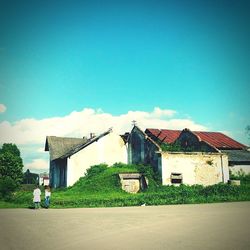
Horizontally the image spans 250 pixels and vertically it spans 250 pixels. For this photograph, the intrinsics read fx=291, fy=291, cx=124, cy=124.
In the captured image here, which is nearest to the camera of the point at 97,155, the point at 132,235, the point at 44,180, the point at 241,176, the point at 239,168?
the point at 132,235

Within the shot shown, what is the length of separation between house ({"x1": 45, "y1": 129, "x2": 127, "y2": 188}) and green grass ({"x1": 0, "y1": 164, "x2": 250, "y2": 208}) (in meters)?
3.39

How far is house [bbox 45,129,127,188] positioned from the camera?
113ft

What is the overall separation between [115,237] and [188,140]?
28.7 meters

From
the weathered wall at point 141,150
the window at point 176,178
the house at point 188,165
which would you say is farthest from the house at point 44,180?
the window at point 176,178

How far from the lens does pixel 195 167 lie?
Result: 2884cm

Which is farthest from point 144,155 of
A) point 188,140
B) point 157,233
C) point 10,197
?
point 157,233

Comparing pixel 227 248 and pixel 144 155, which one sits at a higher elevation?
pixel 144 155

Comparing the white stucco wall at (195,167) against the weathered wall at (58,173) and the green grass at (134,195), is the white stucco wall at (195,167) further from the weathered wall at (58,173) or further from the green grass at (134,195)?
the weathered wall at (58,173)

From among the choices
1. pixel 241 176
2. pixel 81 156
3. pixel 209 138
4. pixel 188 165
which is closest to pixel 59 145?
pixel 81 156

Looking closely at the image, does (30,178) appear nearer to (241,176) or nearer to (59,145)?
(59,145)

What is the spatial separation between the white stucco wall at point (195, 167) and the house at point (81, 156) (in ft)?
33.2

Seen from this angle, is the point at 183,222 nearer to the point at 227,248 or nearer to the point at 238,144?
the point at 227,248

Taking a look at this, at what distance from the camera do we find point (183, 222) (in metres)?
10.9

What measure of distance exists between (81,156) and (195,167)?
13.7m
